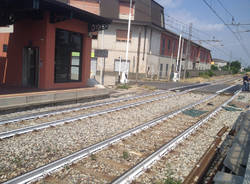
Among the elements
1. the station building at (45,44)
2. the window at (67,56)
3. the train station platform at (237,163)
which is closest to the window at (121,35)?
the station building at (45,44)

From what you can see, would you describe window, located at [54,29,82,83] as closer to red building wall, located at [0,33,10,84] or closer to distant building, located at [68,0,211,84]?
red building wall, located at [0,33,10,84]

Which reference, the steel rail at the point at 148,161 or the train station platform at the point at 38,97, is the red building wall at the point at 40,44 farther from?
the steel rail at the point at 148,161

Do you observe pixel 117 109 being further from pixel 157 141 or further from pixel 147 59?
pixel 147 59

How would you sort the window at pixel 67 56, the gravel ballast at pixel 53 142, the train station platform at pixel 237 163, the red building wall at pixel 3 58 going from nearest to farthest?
the train station platform at pixel 237 163
the gravel ballast at pixel 53 142
the window at pixel 67 56
the red building wall at pixel 3 58

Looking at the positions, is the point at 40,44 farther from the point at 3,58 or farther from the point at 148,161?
the point at 148,161

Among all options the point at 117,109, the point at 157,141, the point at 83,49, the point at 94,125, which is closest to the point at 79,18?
the point at 83,49

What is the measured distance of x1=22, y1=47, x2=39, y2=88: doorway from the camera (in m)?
13.0

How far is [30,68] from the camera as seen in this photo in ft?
43.3

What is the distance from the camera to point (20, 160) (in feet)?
16.2

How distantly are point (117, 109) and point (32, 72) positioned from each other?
19.0 feet

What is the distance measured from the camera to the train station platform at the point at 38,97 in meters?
9.03

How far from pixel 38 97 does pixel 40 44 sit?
142 inches

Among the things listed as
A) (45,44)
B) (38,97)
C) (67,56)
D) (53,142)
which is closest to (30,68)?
(45,44)

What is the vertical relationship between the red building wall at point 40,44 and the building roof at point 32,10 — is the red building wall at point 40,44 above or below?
below
